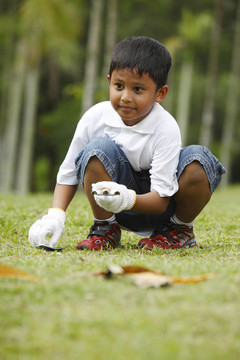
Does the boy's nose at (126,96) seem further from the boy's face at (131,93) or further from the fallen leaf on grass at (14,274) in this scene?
the fallen leaf on grass at (14,274)

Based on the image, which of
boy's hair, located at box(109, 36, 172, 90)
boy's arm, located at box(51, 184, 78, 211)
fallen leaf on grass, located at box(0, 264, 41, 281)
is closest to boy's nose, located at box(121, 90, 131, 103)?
boy's hair, located at box(109, 36, 172, 90)

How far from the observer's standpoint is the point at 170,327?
166cm

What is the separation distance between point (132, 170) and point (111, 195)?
0.56 m

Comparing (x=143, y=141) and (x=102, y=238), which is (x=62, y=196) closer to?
(x=102, y=238)

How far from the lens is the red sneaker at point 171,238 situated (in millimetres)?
3312

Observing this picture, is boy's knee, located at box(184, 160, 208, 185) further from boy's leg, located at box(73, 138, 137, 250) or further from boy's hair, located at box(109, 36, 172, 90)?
boy's hair, located at box(109, 36, 172, 90)

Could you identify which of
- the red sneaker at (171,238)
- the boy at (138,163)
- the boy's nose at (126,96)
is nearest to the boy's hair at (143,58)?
the boy at (138,163)

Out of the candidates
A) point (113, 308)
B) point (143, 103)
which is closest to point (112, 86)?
point (143, 103)

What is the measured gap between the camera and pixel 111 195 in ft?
9.14

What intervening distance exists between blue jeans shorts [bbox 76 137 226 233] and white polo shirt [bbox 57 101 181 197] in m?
0.06

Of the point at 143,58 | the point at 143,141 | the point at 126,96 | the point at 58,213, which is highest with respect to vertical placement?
the point at 143,58

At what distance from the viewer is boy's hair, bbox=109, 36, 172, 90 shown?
3104 millimetres

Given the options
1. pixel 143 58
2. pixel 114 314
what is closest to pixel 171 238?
pixel 143 58

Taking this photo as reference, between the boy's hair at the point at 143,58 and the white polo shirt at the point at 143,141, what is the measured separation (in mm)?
211
